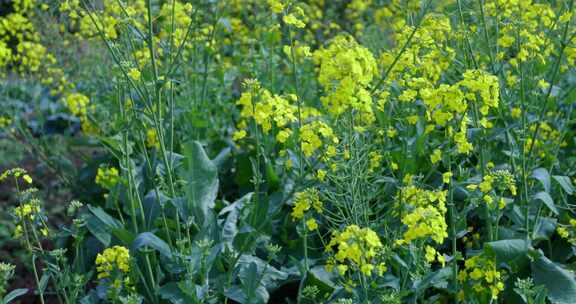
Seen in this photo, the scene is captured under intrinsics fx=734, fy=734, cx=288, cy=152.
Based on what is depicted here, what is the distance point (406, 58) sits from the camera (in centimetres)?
311

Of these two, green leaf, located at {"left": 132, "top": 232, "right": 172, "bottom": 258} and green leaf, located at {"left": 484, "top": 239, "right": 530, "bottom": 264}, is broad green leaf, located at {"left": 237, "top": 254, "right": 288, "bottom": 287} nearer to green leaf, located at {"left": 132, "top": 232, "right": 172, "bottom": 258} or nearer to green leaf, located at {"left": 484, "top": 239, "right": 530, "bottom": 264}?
green leaf, located at {"left": 132, "top": 232, "right": 172, "bottom": 258}

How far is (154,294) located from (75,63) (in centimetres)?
307

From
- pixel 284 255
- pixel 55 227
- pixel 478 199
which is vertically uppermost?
pixel 478 199

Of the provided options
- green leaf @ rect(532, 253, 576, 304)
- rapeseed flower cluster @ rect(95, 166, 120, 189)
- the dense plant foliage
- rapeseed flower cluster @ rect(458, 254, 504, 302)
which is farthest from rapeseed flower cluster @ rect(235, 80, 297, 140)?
green leaf @ rect(532, 253, 576, 304)

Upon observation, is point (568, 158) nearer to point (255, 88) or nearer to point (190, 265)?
point (255, 88)

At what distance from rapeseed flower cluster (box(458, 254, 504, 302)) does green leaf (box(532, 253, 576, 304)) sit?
0.74 feet

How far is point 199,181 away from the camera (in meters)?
3.44

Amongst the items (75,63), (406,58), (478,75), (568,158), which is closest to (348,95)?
(478,75)

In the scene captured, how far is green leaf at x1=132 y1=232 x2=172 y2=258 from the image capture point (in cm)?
289

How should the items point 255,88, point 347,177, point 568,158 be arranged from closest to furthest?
1. point 347,177
2. point 255,88
3. point 568,158

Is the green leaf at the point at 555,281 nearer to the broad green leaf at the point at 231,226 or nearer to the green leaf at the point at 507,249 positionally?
the green leaf at the point at 507,249

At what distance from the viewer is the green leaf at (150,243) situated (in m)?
2.89

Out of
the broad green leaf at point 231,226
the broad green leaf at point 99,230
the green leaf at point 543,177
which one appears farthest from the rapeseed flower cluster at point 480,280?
the broad green leaf at point 99,230

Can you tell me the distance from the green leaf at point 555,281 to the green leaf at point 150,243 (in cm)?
152
